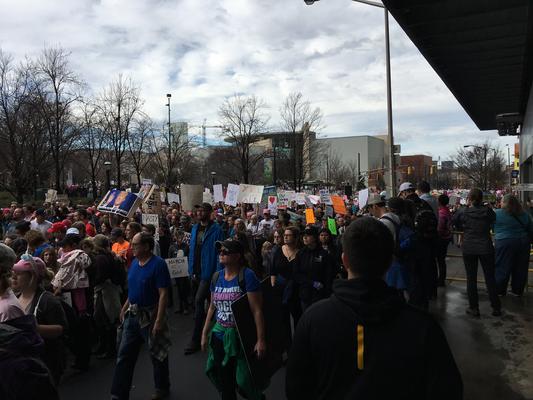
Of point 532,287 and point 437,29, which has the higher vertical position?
point 437,29

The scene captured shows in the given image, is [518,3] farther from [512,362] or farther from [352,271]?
[352,271]

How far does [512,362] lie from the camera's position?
531cm

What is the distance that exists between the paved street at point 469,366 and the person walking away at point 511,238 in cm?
66

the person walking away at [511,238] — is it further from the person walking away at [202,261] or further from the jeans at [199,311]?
the jeans at [199,311]

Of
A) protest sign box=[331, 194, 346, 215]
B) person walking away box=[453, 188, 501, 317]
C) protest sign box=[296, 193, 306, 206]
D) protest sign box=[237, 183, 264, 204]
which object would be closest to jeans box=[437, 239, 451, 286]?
person walking away box=[453, 188, 501, 317]

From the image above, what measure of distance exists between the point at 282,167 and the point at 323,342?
44574 millimetres

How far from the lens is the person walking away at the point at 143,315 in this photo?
450cm

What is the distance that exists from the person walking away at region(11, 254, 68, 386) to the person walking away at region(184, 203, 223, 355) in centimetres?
283

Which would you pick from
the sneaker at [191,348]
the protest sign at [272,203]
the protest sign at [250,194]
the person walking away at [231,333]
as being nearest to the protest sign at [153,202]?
the protest sign at [250,194]

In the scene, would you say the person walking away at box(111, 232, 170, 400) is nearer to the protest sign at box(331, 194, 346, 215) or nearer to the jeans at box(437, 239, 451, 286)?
the jeans at box(437, 239, 451, 286)

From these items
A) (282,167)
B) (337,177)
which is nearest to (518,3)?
(282,167)

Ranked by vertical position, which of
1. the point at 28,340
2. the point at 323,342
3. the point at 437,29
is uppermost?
the point at 437,29

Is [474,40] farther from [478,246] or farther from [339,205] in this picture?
[478,246]

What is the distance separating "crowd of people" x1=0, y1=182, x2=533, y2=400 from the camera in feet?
5.64
